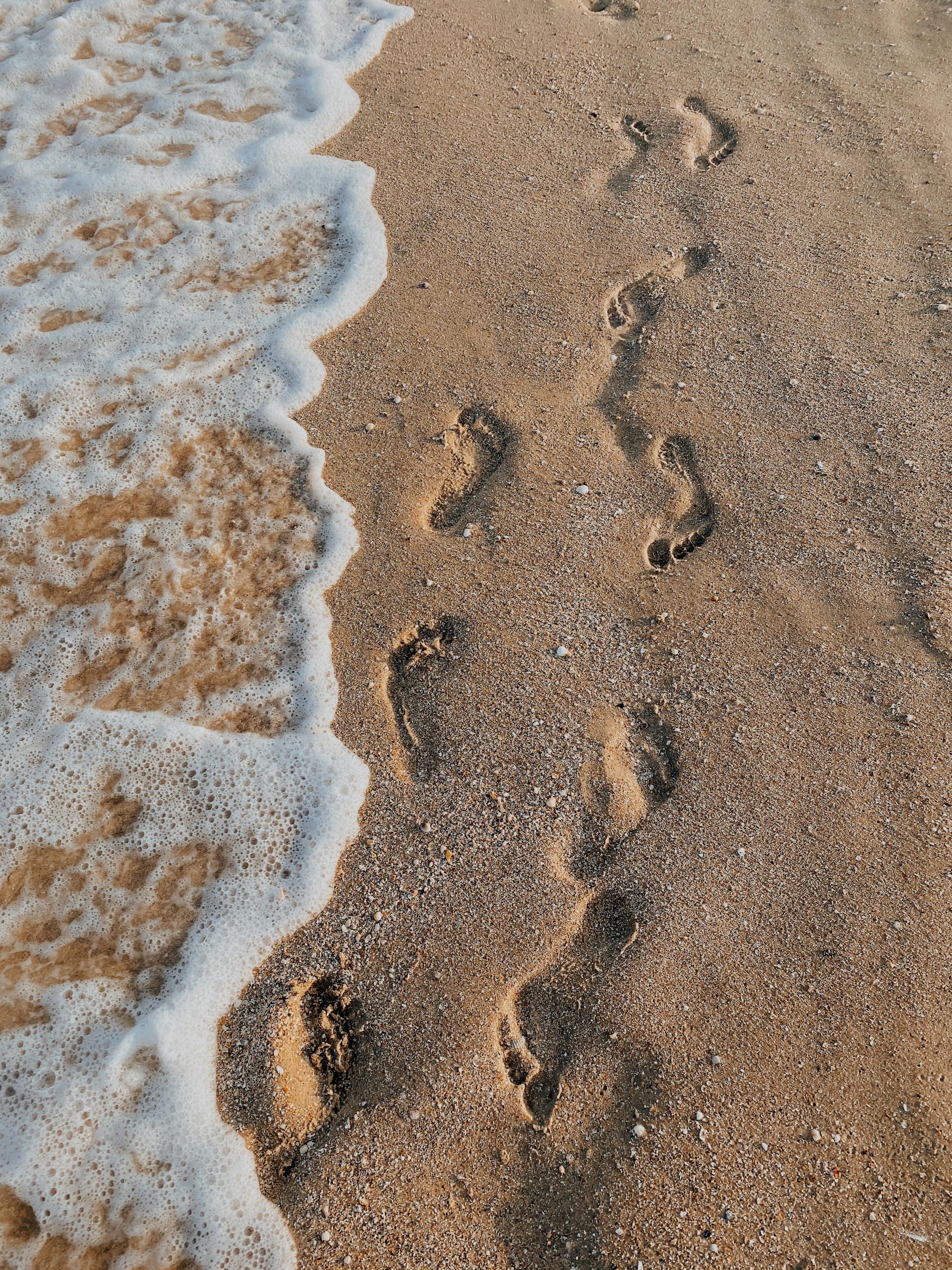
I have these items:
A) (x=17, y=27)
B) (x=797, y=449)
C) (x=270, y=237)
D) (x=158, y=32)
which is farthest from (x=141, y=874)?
(x=17, y=27)

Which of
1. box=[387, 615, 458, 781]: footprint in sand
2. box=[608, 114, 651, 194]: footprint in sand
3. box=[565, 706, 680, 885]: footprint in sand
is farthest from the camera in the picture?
box=[608, 114, 651, 194]: footprint in sand

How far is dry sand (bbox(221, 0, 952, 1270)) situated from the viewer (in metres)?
2.03

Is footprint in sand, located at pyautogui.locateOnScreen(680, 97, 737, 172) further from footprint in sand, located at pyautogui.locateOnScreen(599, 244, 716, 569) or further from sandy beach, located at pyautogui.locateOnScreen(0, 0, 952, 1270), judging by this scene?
footprint in sand, located at pyautogui.locateOnScreen(599, 244, 716, 569)

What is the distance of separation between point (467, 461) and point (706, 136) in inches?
98.9

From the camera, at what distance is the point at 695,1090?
6.84ft

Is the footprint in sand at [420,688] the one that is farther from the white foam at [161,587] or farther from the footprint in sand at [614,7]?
the footprint in sand at [614,7]

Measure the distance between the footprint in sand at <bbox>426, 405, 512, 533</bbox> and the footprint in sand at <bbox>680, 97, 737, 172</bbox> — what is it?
2.02 meters

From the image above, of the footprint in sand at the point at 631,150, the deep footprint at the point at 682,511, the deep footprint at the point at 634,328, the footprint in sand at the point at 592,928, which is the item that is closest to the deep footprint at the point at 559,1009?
the footprint in sand at the point at 592,928

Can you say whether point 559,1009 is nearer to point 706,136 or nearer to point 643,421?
point 643,421

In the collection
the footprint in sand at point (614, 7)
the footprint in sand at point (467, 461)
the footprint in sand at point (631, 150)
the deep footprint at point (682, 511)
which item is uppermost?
the footprint in sand at point (614, 7)

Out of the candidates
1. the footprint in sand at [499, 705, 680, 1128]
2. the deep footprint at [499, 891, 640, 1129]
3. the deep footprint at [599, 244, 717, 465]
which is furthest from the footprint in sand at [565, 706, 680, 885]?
the deep footprint at [599, 244, 717, 465]

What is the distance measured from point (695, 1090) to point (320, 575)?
2.08 metres

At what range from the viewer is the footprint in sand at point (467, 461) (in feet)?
10.2

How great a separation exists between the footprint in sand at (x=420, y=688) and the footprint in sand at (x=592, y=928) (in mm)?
529
